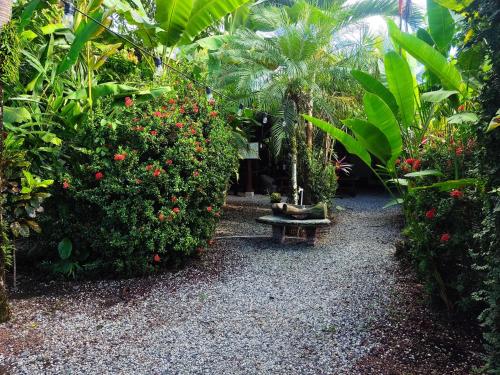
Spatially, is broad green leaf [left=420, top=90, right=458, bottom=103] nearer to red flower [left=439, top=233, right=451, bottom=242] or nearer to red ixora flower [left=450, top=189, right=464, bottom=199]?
red ixora flower [left=450, top=189, right=464, bottom=199]

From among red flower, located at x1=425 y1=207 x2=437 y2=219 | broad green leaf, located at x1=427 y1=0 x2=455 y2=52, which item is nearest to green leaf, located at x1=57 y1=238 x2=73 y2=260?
red flower, located at x1=425 y1=207 x2=437 y2=219

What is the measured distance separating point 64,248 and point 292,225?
3.35m

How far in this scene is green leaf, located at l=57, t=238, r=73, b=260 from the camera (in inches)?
189

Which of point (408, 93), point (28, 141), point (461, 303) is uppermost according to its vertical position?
point (408, 93)

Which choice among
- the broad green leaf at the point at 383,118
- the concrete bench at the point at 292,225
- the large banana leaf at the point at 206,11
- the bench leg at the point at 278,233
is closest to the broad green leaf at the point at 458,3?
the broad green leaf at the point at 383,118

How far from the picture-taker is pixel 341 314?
3.92m

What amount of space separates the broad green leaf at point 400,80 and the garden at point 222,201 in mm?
13

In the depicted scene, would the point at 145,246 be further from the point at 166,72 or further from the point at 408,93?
the point at 408,93

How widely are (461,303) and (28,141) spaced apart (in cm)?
472

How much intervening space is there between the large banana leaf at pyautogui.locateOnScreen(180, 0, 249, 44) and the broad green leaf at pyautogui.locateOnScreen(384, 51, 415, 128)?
270 centimetres

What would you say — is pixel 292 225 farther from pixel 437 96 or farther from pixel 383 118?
pixel 437 96

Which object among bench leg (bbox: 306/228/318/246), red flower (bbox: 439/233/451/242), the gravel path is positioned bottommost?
the gravel path

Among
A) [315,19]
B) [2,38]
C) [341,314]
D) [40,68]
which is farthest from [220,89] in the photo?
[341,314]

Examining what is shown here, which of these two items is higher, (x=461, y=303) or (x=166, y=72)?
(x=166, y=72)
